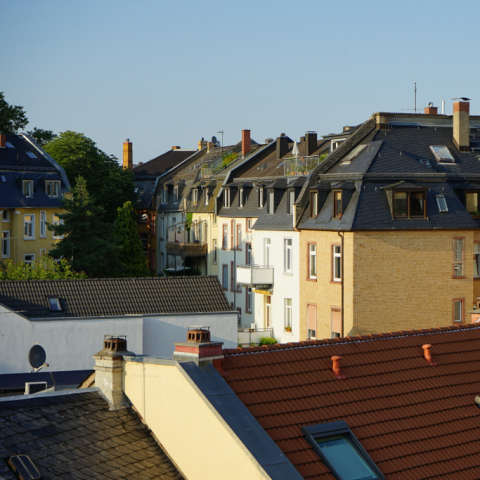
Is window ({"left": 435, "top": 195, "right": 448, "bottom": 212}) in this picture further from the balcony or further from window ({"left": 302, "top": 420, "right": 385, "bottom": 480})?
window ({"left": 302, "top": 420, "right": 385, "bottom": 480})

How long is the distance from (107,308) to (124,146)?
6313 centimetres

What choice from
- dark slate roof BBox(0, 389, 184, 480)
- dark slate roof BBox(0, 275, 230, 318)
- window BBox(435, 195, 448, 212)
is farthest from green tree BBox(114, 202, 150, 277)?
dark slate roof BBox(0, 389, 184, 480)

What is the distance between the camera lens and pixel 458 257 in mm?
37656

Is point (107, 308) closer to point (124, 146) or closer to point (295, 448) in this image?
point (295, 448)

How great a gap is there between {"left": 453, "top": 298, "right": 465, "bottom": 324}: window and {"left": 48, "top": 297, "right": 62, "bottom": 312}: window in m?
18.5

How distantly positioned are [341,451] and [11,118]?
220ft

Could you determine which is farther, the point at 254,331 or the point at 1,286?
the point at 254,331

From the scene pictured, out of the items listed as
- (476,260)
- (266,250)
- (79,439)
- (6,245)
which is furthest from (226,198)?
(79,439)

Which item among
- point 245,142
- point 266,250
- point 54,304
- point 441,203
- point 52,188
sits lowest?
point 54,304

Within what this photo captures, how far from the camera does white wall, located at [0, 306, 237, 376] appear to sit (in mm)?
28266

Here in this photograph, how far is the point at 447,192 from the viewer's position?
1502 inches

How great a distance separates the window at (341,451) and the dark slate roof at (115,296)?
1930cm

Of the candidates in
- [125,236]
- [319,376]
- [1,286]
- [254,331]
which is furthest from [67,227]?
[319,376]

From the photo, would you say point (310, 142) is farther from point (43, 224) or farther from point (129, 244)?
point (43, 224)
